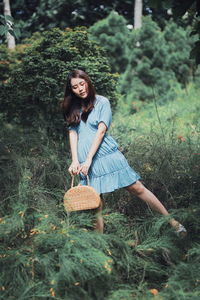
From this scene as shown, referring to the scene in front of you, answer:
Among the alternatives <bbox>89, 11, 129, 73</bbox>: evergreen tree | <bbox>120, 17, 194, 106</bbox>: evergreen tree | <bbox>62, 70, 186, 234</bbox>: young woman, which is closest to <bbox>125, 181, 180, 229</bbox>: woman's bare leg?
<bbox>62, 70, 186, 234</bbox>: young woman

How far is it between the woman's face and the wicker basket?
0.74 metres

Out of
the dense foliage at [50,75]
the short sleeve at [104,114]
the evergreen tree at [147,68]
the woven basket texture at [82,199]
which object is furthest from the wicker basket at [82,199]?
the evergreen tree at [147,68]

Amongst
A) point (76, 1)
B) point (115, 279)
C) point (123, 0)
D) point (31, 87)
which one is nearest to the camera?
point (115, 279)

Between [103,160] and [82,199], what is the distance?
1.26 feet

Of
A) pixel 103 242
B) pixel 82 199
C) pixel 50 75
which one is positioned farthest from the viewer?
pixel 50 75

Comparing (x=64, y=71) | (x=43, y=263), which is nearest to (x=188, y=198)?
(x=43, y=263)

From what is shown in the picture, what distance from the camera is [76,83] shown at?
303 cm

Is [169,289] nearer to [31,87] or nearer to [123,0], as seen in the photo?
[31,87]

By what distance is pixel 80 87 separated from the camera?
304 centimetres

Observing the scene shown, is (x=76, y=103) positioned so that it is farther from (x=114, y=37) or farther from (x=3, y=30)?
(x=114, y=37)

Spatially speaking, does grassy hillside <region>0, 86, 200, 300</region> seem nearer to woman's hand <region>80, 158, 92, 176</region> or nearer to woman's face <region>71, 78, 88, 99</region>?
woman's hand <region>80, 158, 92, 176</region>

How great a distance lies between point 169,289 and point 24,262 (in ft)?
2.85

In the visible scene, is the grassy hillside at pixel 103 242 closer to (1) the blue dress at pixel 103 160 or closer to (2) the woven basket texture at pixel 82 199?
(2) the woven basket texture at pixel 82 199

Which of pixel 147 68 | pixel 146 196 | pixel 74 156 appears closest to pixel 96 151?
pixel 74 156
